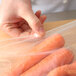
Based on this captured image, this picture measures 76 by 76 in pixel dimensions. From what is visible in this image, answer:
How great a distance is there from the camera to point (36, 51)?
0.63 meters

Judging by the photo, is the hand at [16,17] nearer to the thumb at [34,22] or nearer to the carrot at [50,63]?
the thumb at [34,22]

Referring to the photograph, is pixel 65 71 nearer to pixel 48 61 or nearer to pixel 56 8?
pixel 48 61

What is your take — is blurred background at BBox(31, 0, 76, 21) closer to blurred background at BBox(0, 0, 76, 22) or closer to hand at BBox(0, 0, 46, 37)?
blurred background at BBox(0, 0, 76, 22)

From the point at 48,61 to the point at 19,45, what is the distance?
0.18 m

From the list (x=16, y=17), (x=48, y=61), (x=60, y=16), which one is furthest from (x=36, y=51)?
(x=60, y=16)

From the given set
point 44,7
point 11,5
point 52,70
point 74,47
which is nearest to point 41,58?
point 52,70

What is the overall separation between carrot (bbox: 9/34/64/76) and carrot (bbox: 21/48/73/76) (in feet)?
0.08

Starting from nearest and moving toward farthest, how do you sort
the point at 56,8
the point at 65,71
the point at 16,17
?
1. the point at 65,71
2. the point at 16,17
3. the point at 56,8

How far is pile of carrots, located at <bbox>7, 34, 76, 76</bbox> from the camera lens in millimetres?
582

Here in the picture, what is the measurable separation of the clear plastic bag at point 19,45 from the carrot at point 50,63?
0.24 ft

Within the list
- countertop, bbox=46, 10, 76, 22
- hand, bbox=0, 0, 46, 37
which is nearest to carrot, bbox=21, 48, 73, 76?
hand, bbox=0, 0, 46, 37

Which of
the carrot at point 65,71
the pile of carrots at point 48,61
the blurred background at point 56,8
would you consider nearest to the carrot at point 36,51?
the pile of carrots at point 48,61

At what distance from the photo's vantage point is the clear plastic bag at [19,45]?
0.64 meters

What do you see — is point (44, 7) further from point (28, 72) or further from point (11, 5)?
point (28, 72)
